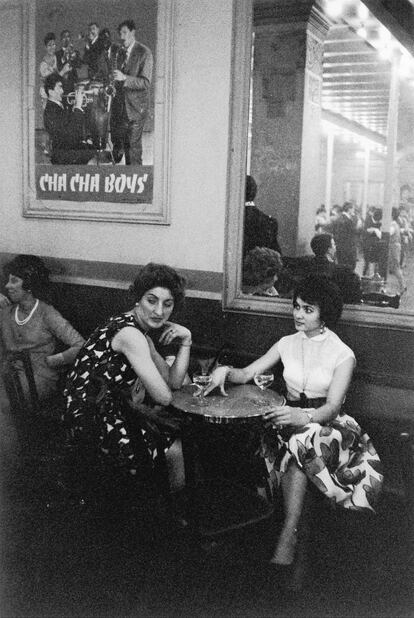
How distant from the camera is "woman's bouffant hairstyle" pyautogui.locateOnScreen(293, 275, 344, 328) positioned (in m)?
2.91

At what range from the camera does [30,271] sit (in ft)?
12.5

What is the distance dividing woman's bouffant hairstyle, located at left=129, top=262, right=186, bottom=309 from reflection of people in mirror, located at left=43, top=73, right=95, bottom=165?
1399 mm

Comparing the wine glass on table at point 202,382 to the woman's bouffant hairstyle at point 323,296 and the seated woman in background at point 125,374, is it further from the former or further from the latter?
the woman's bouffant hairstyle at point 323,296

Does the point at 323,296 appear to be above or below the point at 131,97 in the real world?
below

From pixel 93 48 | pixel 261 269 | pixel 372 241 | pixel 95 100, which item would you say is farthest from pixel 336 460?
pixel 93 48

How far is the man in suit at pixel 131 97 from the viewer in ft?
12.4

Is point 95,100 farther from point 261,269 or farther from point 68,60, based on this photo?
point 261,269

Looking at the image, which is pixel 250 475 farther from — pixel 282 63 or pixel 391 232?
pixel 282 63

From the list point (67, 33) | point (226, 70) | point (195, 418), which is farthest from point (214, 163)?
point (195, 418)

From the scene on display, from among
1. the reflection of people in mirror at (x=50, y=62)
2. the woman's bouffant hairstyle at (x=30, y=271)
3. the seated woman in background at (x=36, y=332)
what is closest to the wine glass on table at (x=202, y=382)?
the seated woman in background at (x=36, y=332)

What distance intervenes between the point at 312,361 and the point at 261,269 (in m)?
0.87

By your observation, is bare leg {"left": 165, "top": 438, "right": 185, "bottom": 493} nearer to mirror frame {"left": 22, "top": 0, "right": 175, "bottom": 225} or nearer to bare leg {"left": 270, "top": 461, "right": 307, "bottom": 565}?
bare leg {"left": 270, "top": 461, "right": 307, "bottom": 565}

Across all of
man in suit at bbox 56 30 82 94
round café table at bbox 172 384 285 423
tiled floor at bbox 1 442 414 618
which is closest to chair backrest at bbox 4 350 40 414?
tiled floor at bbox 1 442 414 618

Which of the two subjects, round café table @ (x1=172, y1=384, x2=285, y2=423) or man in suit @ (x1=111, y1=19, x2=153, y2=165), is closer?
round café table @ (x1=172, y1=384, x2=285, y2=423)
